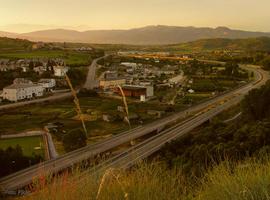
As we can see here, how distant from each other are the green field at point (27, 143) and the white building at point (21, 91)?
49.2ft

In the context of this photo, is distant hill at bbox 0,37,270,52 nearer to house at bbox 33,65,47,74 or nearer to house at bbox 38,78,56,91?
house at bbox 33,65,47,74

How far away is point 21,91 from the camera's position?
3972cm

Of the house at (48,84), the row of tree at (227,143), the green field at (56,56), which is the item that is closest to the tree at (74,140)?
the row of tree at (227,143)

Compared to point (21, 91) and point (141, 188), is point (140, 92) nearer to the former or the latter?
point (21, 91)

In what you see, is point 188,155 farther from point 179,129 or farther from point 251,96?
point 251,96

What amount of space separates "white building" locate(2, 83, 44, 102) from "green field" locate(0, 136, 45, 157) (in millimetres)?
15001

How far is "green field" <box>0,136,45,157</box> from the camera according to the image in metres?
21.2

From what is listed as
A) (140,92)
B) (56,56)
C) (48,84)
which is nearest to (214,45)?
(56,56)

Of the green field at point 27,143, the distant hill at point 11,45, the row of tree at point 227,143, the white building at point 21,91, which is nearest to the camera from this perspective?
the row of tree at point 227,143

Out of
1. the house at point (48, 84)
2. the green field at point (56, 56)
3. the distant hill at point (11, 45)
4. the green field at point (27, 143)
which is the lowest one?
the green field at point (27, 143)

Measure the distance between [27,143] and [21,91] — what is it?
17141 millimetres

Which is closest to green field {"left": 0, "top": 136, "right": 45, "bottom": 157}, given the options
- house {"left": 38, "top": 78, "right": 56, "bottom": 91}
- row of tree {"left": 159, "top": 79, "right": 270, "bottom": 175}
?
row of tree {"left": 159, "top": 79, "right": 270, "bottom": 175}

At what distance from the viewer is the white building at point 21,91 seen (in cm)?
3900

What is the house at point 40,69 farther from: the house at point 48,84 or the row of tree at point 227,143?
the row of tree at point 227,143
